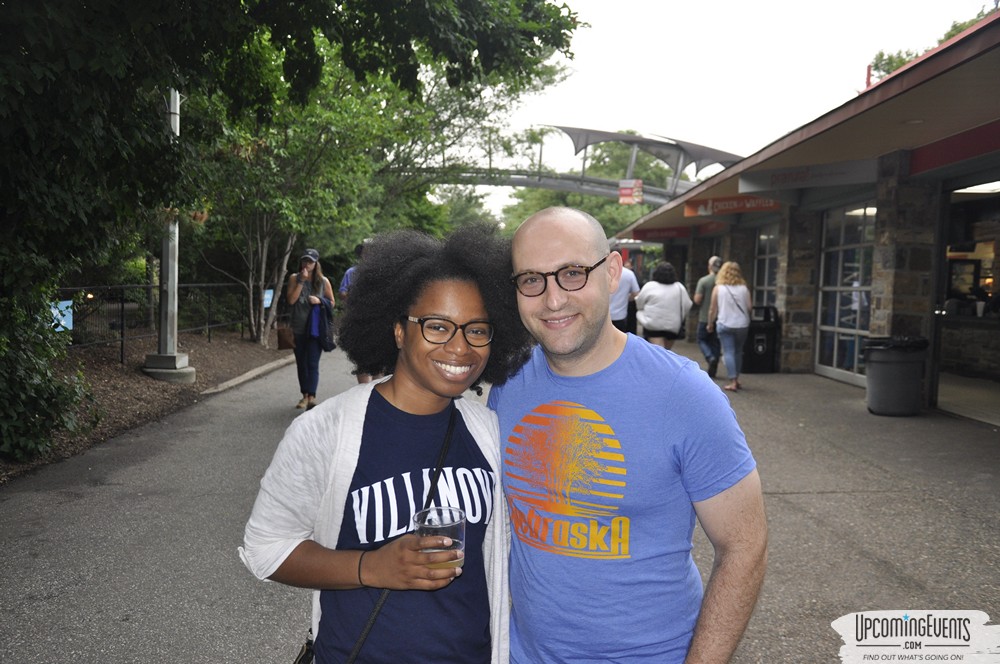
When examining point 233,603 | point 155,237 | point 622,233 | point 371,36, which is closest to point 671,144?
point 622,233

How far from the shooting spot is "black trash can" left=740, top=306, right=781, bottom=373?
13.7m

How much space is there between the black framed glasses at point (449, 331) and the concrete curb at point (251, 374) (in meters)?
9.34

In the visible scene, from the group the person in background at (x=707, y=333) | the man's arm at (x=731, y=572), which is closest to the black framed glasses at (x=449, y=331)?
the man's arm at (x=731, y=572)

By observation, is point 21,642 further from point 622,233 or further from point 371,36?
point 622,233

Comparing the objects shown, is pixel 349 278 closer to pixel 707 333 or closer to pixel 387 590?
pixel 387 590

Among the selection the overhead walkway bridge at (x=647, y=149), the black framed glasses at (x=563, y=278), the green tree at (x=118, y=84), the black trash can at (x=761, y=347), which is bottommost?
the black trash can at (x=761, y=347)

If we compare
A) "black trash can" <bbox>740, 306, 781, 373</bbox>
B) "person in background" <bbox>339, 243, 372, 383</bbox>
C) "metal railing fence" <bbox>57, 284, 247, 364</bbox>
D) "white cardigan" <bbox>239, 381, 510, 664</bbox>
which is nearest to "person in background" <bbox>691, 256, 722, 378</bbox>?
"black trash can" <bbox>740, 306, 781, 373</bbox>

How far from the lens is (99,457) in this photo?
7.04 m

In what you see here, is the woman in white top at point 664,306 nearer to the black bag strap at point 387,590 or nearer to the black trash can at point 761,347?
the black trash can at point 761,347

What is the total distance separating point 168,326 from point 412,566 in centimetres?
1029

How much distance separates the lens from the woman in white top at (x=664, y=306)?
37.4 ft

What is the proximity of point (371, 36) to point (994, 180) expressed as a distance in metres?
6.83

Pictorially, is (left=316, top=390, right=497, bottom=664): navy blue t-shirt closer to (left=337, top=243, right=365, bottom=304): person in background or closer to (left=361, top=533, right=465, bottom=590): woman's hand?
(left=361, top=533, right=465, bottom=590): woman's hand

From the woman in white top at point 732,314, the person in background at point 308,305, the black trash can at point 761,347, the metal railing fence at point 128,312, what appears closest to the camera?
the person in background at point 308,305
